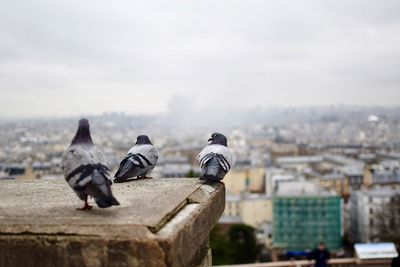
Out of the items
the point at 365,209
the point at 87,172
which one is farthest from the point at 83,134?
the point at 365,209

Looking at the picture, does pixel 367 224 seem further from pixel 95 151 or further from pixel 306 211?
pixel 95 151

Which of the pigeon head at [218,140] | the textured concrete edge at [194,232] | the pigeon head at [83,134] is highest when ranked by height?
the pigeon head at [83,134]

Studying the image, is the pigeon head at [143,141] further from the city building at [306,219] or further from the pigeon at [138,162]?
the city building at [306,219]

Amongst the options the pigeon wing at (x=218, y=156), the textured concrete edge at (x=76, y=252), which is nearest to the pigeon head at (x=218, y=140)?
the pigeon wing at (x=218, y=156)

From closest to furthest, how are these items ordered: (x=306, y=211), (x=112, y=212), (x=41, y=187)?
(x=112, y=212) → (x=41, y=187) → (x=306, y=211)

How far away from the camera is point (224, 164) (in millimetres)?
4535

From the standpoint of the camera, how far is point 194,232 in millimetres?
2699

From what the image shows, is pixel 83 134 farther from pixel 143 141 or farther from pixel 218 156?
pixel 143 141

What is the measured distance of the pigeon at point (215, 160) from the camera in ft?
13.8

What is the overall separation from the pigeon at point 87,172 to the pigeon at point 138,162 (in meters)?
1.53

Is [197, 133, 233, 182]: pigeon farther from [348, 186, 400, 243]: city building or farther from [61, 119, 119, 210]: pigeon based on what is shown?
[348, 186, 400, 243]: city building

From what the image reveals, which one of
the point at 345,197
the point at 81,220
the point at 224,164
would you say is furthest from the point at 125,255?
the point at 345,197

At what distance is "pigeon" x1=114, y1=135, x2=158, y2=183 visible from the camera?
448 centimetres

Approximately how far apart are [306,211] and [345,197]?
13.8m
